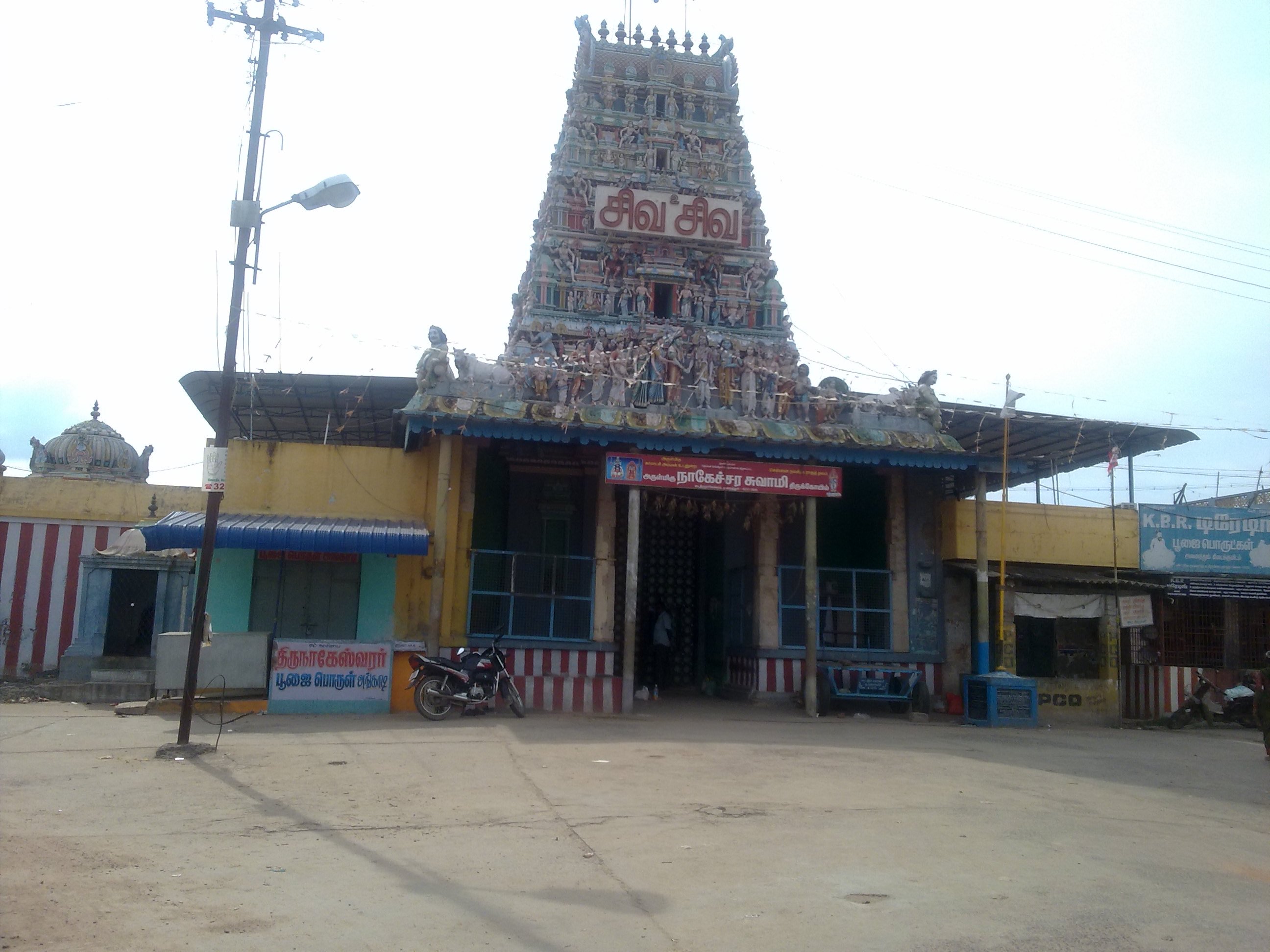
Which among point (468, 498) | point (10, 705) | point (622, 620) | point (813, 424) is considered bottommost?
point (10, 705)

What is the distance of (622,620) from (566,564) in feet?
9.57

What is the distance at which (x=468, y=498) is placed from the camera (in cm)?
1588

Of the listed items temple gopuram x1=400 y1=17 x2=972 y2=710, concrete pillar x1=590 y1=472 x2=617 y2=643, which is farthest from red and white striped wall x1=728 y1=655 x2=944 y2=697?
concrete pillar x1=590 y1=472 x2=617 y2=643

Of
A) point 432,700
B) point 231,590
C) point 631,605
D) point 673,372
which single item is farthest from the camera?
point 673,372

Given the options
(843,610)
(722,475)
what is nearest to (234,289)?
(722,475)

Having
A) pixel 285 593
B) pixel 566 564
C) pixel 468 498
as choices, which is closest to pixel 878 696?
pixel 566 564

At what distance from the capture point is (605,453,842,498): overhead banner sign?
1495 cm

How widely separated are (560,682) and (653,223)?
1031 cm

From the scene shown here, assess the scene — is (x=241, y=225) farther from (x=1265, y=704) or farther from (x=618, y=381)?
(x=1265, y=704)

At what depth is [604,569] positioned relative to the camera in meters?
16.1

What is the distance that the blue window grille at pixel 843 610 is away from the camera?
1705 centimetres

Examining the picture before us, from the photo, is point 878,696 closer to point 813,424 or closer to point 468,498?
point 813,424

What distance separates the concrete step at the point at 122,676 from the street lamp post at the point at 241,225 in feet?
23.9

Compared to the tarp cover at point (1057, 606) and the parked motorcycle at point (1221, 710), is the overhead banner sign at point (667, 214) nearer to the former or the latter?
the tarp cover at point (1057, 606)
